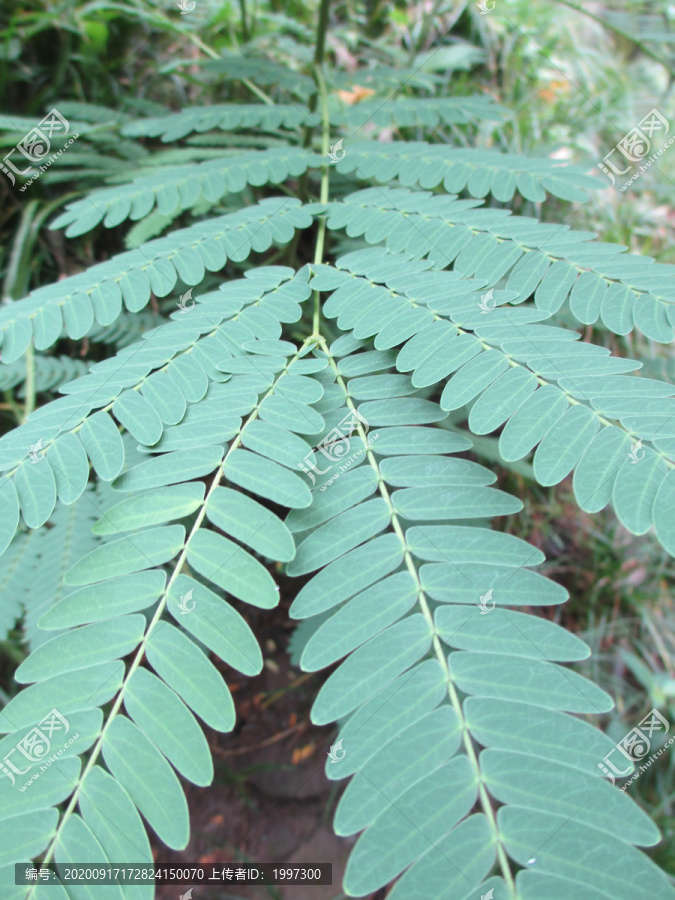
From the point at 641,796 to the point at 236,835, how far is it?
172cm

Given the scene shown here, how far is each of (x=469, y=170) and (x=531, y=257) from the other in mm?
501

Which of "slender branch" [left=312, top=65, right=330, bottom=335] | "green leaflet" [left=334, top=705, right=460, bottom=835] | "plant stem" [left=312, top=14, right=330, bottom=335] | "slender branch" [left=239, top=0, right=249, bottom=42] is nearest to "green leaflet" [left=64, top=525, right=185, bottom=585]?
"green leaflet" [left=334, top=705, right=460, bottom=835]

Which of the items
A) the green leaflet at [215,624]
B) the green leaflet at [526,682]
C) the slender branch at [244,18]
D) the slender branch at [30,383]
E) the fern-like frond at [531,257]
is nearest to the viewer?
the green leaflet at [526,682]

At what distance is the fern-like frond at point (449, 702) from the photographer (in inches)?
22.5

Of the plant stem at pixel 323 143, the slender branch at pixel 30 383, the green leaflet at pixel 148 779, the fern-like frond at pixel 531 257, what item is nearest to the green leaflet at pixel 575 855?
the green leaflet at pixel 148 779

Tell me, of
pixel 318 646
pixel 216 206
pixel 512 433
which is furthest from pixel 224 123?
pixel 318 646

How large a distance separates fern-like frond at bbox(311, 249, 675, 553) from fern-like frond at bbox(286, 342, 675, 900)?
101 mm

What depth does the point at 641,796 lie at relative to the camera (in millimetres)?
2357

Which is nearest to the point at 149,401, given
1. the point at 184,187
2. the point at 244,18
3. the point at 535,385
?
the point at 535,385

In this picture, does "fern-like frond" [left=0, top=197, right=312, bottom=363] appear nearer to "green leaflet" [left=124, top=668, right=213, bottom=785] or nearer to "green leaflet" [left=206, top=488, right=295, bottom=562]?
"green leaflet" [left=206, top=488, right=295, bottom=562]

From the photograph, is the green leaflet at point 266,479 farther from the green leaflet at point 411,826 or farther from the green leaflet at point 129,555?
the green leaflet at point 411,826

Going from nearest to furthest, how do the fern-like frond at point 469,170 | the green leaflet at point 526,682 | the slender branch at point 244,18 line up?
1. the green leaflet at point 526,682
2. the fern-like frond at point 469,170
3. the slender branch at point 244,18

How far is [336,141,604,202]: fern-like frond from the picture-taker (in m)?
1.44

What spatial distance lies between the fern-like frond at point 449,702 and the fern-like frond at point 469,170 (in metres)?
0.88
